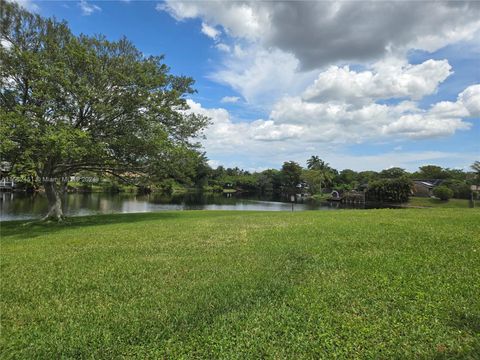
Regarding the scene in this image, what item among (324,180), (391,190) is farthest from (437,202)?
(324,180)

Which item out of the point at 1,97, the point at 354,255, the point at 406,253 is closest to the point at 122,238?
the point at 354,255

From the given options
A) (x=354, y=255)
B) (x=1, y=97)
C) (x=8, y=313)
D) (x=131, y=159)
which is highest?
(x=1, y=97)

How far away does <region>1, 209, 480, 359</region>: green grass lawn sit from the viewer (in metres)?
3.86

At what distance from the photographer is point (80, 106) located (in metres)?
15.5

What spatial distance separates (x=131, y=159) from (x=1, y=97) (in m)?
6.74

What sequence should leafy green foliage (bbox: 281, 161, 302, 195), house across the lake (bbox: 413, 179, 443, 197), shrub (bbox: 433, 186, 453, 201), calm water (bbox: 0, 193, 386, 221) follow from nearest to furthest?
calm water (bbox: 0, 193, 386, 221), shrub (bbox: 433, 186, 453, 201), house across the lake (bbox: 413, 179, 443, 197), leafy green foliage (bbox: 281, 161, 302, 195)

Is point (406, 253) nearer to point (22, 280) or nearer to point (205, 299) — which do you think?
point (205, 299)

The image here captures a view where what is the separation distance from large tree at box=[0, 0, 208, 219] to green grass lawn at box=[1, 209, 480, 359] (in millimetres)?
7168

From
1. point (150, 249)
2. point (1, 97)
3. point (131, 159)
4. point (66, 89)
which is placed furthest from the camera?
point (131, 159)

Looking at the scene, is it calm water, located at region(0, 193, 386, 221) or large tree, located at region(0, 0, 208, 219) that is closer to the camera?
large tree, located at region(0, 0, 208, 219)

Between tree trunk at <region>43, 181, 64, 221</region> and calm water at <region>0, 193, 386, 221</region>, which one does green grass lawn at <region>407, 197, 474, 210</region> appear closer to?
calm water at <region>0, 193, 386, 221</region>

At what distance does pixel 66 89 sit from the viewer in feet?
48.4

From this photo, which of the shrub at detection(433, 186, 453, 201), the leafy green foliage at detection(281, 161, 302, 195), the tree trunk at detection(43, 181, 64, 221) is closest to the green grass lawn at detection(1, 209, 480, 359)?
the tree trunk at detection(43, 181, 64, 221)

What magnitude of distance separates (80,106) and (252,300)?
14.2m
